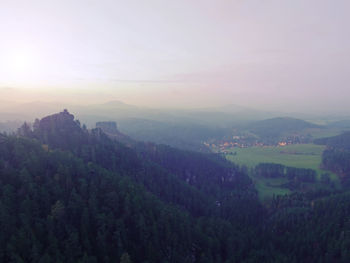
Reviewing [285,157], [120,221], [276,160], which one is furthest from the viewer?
[285,157]

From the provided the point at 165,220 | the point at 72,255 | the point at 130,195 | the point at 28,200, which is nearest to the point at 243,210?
the point at 165,220

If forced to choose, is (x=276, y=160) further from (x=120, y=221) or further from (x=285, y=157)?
(x=120, y=221)

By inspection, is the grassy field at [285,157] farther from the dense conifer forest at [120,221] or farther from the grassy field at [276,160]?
the dense conifer forest at [120,221]

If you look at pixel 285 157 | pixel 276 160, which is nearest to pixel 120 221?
pixel 276 160

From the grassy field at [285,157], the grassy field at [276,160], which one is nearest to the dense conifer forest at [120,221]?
the grassy field at [276,160]

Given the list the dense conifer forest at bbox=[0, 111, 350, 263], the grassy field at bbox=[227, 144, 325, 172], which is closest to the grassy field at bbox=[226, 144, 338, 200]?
the grassy field at bbox=[227, 144, 325, 172]

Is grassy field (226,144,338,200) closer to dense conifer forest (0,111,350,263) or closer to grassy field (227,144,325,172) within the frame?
grassy field (227,144,325,172)

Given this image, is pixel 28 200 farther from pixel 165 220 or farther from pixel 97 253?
pixel 165 220

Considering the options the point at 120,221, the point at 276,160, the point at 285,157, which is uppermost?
the point at 120,221
